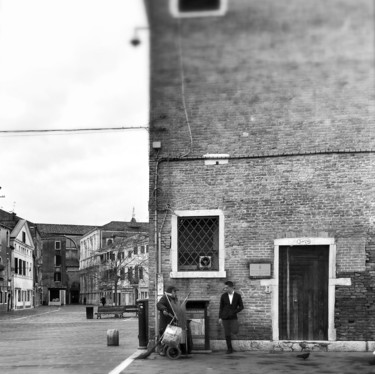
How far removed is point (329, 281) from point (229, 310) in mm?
2394

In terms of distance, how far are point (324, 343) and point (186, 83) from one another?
6.77 meters

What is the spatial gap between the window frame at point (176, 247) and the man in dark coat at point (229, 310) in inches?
31.7

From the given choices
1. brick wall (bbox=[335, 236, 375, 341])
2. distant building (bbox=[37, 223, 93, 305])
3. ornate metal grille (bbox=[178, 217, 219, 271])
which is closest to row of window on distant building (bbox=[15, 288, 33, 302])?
distant building (bbox=[37, 223, 93, 305])

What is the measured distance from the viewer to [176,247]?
18031mm

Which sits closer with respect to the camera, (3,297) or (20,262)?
(3,297)

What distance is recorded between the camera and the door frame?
17125 mm

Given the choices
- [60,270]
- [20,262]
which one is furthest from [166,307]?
[60,270]

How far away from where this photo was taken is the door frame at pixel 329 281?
17.1 meters

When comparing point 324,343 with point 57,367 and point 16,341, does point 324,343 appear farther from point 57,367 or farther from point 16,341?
point 16,341

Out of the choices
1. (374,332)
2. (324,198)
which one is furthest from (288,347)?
(324,198)

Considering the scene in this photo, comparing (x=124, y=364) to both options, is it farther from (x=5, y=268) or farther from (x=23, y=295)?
(x=23, y=295)

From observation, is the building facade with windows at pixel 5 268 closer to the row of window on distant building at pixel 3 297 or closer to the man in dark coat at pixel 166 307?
the row of window on distant building at pixel 3 297

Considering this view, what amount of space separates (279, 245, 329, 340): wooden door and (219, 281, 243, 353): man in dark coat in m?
1.25

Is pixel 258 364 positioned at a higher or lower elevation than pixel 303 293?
lower
